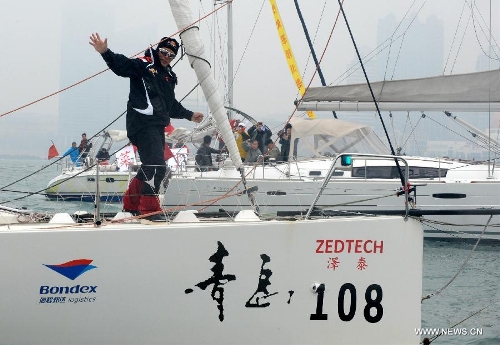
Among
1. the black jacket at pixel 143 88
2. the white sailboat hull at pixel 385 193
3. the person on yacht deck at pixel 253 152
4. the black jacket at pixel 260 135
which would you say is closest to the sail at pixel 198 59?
the black jacket at pixel 143 88

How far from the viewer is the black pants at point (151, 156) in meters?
6.68

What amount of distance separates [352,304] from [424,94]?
21.0 ft

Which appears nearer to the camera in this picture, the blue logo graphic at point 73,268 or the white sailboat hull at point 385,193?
the blue logo graphic at point 73,268

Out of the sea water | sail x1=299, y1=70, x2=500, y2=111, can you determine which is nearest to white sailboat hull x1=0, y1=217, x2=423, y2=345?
the sea water

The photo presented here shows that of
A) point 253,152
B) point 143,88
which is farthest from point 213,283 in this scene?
point 253,152

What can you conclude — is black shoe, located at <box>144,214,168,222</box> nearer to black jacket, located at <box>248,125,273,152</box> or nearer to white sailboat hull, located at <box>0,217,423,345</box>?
white sailboat hull, located at <box>0,217,423,345</box>

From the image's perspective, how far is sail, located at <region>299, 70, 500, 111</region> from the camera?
11.1 meters

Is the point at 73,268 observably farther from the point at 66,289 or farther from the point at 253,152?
the point at 253,152

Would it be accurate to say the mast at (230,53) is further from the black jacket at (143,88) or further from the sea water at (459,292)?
the black jacket at (143,88)

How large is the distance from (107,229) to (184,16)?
7.33 ft

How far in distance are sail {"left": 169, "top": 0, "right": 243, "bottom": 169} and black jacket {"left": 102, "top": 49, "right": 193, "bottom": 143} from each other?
34 cm

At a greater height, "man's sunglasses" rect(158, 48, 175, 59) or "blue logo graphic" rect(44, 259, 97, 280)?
"man's sunglasses" rect(158, 48, 175, 59)

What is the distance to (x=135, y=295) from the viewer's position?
5695 mm

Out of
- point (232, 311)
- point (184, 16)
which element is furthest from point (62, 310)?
point (184, 16)
